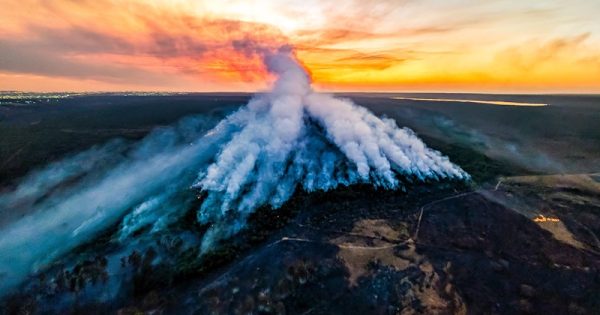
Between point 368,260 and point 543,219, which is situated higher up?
point 543,219

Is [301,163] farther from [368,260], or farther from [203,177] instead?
[368,260]

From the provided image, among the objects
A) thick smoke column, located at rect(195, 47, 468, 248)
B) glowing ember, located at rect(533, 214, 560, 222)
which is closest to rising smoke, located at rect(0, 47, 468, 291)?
thick smoke column, located at rect(195, 47, 468, 248)

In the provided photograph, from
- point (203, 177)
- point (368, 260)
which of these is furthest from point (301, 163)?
point (368, 260)

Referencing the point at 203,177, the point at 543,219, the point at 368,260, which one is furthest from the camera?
the point at 203,177

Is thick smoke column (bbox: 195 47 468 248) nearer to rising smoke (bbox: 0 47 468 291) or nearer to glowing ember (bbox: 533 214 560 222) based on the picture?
rising smoke (bbox: 0 47 468 291)

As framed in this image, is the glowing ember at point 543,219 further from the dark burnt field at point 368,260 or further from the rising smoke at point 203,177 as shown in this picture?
the rising smoke at point 203,177

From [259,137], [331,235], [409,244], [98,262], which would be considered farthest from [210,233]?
[259,137]

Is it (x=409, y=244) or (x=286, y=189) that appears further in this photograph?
(x=286, y=189)

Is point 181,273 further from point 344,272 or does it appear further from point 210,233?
point 344,272

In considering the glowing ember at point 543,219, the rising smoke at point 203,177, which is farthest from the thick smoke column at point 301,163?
the glowing ember at point 543,219
